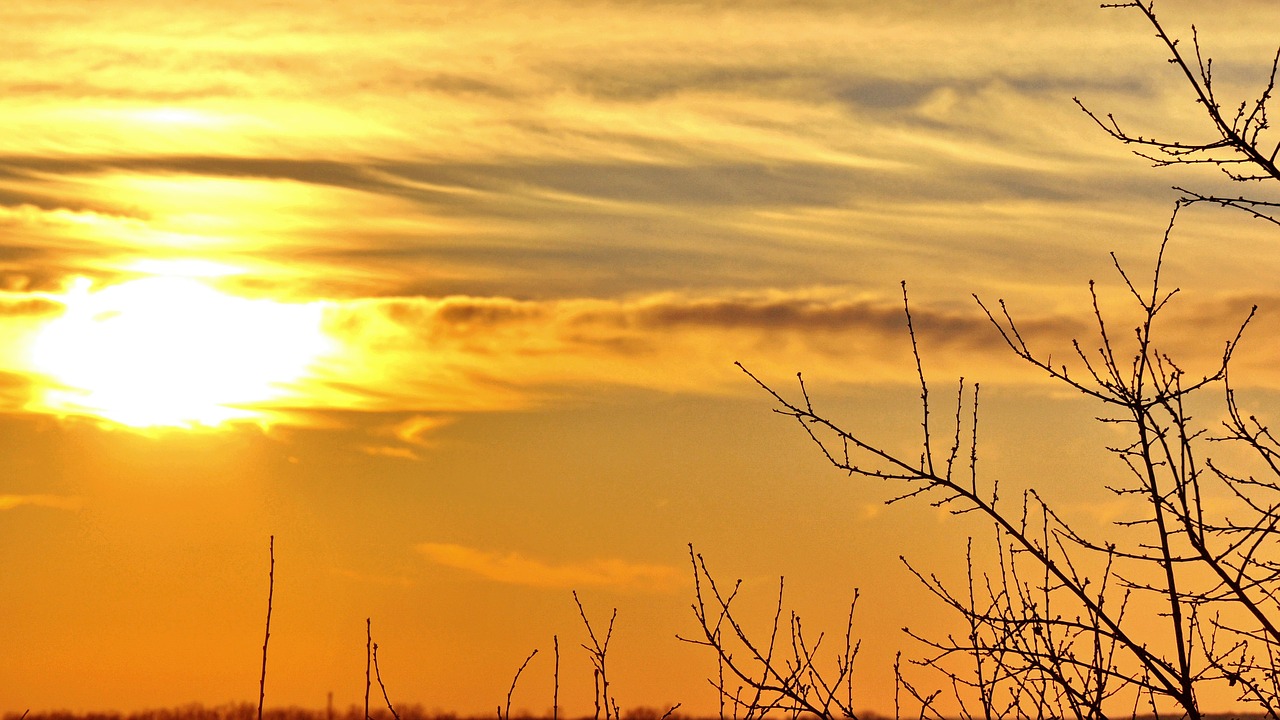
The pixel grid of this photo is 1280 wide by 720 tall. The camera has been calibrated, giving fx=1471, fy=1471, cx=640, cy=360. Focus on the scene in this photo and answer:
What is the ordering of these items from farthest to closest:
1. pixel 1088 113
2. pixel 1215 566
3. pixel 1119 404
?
pixel 1088 113
pixel 1119 404
pixel 1215 566

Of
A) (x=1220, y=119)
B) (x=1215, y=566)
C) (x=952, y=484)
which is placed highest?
(x=1220, y=119)

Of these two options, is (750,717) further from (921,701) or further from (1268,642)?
(1268,642)

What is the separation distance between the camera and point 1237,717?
342 inches

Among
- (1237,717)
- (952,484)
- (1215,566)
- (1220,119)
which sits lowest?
(1237,717)

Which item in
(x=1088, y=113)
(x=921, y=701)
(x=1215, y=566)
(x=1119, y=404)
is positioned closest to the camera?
(x=1215, y=566)

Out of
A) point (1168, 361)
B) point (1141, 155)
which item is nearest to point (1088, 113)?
point (1141, 155)

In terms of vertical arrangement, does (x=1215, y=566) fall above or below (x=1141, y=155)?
below

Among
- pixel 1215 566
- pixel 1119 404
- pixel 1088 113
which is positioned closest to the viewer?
pixel 1215 566

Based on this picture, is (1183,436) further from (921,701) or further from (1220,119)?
(921,701)

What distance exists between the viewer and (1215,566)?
24.4 feet

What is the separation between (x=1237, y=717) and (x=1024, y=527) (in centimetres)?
184

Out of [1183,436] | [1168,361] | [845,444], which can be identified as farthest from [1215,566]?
[845,444]

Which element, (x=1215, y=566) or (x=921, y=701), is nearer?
(x=1215, y=566)

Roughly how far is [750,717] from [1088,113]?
13.8 feet
